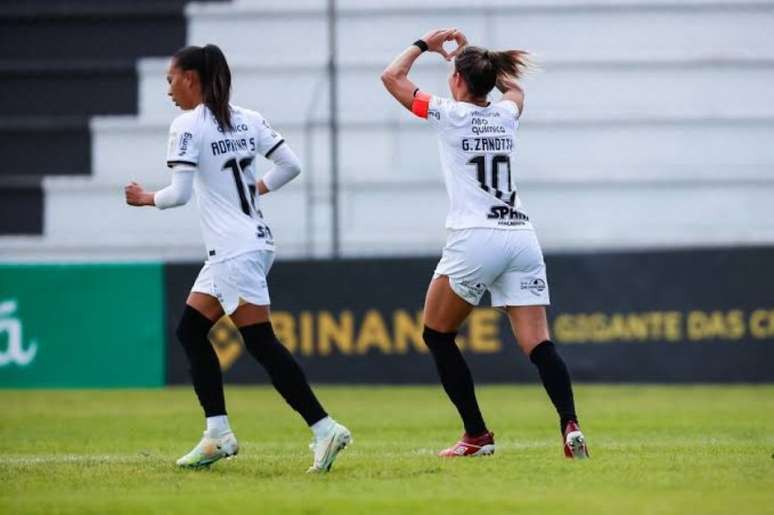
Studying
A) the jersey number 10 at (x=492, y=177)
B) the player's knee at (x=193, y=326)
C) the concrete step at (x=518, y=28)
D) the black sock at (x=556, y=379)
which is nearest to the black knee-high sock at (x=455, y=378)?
the black sock at (x=556, y=379)

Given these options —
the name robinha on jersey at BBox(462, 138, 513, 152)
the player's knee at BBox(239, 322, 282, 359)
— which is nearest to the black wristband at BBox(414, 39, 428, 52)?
the name robinha on jersey at BBox(462, 138, 513, 152)

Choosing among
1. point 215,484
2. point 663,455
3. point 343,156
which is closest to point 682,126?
point 343,156

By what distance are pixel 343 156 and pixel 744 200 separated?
4.78 m

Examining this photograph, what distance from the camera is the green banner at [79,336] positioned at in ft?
54.9

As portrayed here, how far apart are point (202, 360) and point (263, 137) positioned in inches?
44.1

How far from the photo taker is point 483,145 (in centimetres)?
861

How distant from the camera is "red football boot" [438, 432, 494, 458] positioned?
28.8 feet

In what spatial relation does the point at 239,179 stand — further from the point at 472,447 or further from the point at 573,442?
the point at 573,442

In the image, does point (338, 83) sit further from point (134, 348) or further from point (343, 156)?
point (134, 348)

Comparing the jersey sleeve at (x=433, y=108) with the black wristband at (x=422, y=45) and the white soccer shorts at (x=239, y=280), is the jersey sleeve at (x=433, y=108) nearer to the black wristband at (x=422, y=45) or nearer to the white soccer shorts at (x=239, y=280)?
the black wristband at (x=422, y=45)

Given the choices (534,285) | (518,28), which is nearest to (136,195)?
(534,285)

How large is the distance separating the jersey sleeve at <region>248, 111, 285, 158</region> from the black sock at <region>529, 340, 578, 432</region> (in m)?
1.64

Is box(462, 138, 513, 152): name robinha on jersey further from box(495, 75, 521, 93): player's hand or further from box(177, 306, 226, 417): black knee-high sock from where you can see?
box(177, 306, 226, 417): black knee-high sock

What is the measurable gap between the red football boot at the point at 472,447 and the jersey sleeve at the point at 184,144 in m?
2.00
